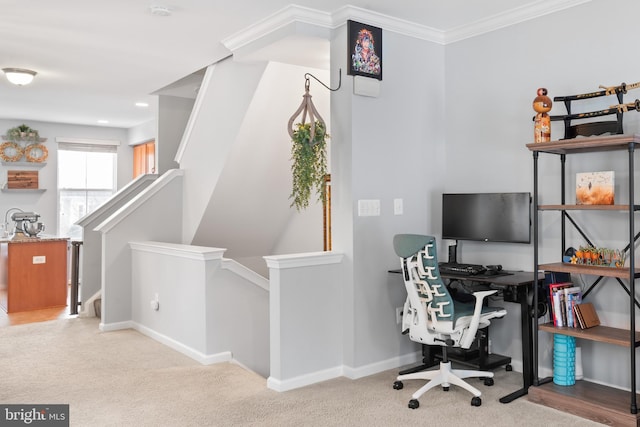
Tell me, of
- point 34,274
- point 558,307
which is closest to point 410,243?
point 558,307

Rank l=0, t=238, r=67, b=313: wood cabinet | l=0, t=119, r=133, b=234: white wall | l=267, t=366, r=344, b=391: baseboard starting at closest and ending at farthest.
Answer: l=267, t=366, r=344, b=391: baseboard, l=0, t=238, r=67, b=313: wood cabinet, l=0, t=119, r=133, b=234: white wall

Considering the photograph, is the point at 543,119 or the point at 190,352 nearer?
the point at 543,119

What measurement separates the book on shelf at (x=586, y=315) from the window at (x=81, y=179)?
23.8ft

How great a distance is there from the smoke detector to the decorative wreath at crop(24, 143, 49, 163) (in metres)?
5.56

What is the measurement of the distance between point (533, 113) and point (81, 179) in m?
7.31

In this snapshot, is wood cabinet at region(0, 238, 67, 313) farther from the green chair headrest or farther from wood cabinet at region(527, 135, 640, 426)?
wood cabinet at region(527, 135, 640, 426)

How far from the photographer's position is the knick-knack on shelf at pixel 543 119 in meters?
3.19

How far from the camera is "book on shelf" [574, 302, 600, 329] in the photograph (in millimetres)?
3105

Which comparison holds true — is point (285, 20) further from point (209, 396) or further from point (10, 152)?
point (10, 152)

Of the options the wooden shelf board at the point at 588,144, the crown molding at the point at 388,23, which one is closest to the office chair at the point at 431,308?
the wooden shelf board at the point at 588,144

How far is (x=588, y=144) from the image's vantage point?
115 inches

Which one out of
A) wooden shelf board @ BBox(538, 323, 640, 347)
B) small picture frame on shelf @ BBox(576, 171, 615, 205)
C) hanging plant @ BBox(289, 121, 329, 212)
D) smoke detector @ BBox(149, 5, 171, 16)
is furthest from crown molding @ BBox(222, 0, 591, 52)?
wooden shelf board @ BBox(538, 323, 640, 347)

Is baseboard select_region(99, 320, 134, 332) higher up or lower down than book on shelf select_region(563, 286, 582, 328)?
lower down

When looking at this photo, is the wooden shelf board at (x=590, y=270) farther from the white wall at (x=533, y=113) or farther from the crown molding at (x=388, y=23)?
the crown molding at (x=388, y=23)
